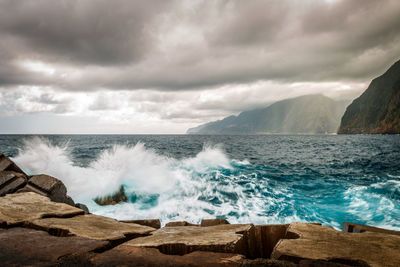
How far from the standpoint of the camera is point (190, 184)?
12.0m

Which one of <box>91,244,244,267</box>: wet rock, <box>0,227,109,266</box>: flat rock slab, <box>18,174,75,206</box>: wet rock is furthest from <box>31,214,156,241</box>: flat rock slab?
<box>18,174,75,206</box>: wet rock

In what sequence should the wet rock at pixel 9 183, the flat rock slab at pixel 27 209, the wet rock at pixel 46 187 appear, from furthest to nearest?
the wet rock at pixel 46 187 → the wet rock at pixel 9 183 → the flat rock slab at pixel 27 209

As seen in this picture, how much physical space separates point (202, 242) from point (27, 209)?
2.96m

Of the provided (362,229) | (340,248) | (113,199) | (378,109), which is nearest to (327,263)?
(340,248)

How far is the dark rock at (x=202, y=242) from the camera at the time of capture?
80.1 inches

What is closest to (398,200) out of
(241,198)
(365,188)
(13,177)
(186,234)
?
(365,188)

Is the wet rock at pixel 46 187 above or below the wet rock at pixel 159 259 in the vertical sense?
below

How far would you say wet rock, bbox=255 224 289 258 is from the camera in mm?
3016

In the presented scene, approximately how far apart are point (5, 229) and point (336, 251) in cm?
362

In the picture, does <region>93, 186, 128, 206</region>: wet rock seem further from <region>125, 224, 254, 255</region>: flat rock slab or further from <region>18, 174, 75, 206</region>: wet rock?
<region>125, 224, 254, 255</region>: flat rock slab

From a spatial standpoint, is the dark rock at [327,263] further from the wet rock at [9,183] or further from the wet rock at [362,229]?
the wet rock at [9,183]

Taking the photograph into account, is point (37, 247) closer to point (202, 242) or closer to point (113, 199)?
point (202, 242)

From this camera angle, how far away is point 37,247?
2072 mm

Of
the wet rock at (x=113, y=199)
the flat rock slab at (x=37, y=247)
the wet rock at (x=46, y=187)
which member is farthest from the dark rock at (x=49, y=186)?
the wet rock at (x=113, y=199)
